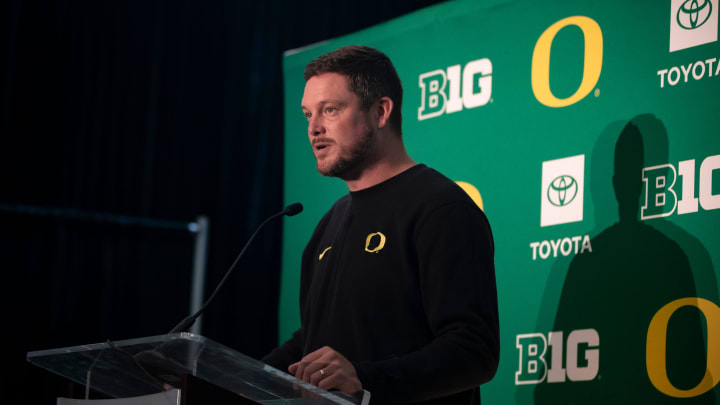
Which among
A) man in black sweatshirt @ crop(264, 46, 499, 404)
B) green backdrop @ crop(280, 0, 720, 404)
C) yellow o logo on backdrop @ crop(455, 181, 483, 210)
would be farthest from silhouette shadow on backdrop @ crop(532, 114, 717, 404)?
man in black sweatshirt @ crop(264, 46, 499, 404)

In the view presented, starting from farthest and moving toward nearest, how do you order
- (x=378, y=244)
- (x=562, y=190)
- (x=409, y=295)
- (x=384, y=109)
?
1. (x=562, y=190)
2. (x=384, y=109)
3. (x=378, y=244)
4. (x=409, y=295)

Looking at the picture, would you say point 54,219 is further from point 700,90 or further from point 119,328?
point 700,90

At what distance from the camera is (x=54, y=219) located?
419 cm

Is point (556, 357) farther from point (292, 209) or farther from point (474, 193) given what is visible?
point (292, 209)

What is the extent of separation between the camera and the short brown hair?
2.40m

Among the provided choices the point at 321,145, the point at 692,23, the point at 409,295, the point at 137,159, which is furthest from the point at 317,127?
the point at 137,159

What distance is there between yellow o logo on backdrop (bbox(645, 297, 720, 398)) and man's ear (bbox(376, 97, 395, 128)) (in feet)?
3.17

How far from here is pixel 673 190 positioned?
246cm

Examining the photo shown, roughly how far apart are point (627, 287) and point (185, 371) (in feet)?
4.72

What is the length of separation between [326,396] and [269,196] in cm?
337

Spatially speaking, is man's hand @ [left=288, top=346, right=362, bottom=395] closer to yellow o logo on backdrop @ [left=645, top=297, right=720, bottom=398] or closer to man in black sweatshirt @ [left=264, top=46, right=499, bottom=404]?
man in black sweatshirt @ [left=264, top=46, right=499, bottom=404]

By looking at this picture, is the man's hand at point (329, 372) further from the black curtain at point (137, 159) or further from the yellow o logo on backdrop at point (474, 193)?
the black curtain at point (137, 159)

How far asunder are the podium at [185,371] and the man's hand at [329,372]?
3 cm

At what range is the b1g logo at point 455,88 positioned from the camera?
3.10 m
